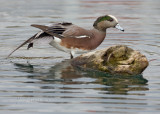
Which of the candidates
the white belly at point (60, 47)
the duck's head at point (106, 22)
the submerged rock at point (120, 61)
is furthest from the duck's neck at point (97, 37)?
the submerged rock at point (120, 61)

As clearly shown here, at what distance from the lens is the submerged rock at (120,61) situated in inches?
400

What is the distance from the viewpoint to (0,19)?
55.7ft

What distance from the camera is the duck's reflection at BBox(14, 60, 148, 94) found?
30.0 feet

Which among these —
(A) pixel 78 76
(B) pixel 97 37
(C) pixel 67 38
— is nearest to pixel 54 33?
(C) pixel 67 38

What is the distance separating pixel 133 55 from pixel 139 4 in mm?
9989

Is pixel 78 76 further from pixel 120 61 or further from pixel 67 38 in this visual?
pixel 67 38

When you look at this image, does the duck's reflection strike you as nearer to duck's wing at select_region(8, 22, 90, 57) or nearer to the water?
the water

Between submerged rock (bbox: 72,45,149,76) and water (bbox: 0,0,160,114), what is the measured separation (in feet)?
0.57

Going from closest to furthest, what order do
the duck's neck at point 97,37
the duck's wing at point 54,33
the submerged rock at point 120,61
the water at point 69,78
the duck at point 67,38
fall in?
1. the water at point 69,78
2. the submerged rock at point 120,61
3. the duck's wing at point 54,33
4. the duck at point 67,38
5. the duck's neck at point 97,37

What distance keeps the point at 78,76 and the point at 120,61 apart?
83 centimetres

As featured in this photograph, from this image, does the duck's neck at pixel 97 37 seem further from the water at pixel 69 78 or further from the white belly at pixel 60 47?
the water at pixel 69 78

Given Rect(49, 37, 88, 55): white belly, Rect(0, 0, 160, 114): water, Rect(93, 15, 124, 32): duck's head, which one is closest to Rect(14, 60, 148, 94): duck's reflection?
Rect(0, 0, 160, 114): water

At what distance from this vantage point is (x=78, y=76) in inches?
397

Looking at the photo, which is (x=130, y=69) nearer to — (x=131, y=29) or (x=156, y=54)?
(x=156, y=54)
